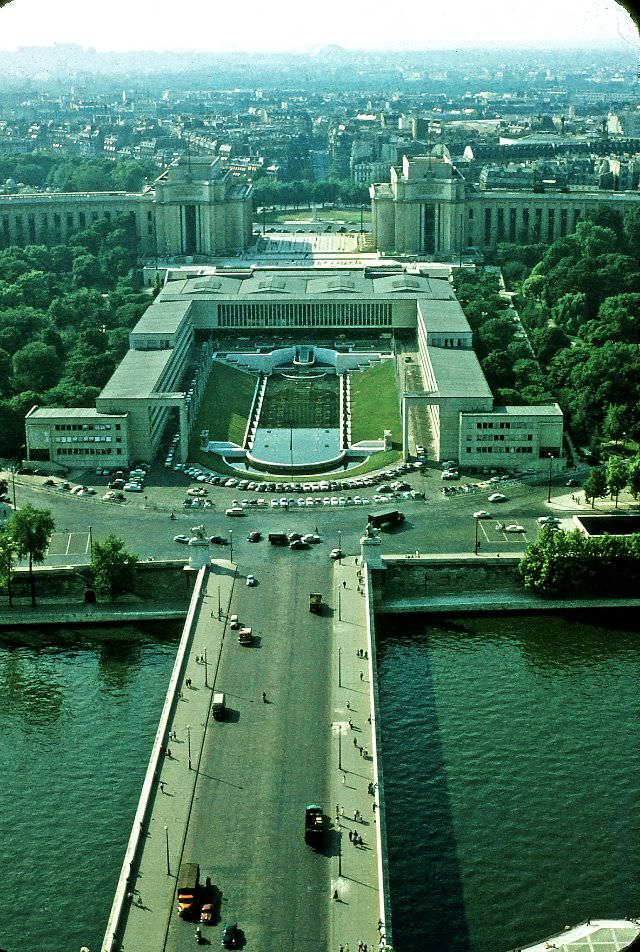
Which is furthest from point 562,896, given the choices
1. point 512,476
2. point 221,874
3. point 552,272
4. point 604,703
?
point 552,272

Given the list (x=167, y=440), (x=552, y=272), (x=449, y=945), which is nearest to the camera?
(x=449, y=945)

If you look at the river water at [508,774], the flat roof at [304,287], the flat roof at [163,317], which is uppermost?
the flat roof at [163,317]

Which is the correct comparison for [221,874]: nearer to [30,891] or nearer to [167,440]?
[30,891]

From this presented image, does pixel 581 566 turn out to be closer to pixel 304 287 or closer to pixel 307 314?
pixel 307 314

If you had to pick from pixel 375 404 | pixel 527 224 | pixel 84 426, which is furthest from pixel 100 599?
pixel 527 224

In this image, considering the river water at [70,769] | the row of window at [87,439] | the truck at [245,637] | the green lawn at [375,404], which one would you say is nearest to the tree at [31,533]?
the river water at [70,769]

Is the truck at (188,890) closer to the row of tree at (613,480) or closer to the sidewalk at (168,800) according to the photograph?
the sidewalk at (168,800)
